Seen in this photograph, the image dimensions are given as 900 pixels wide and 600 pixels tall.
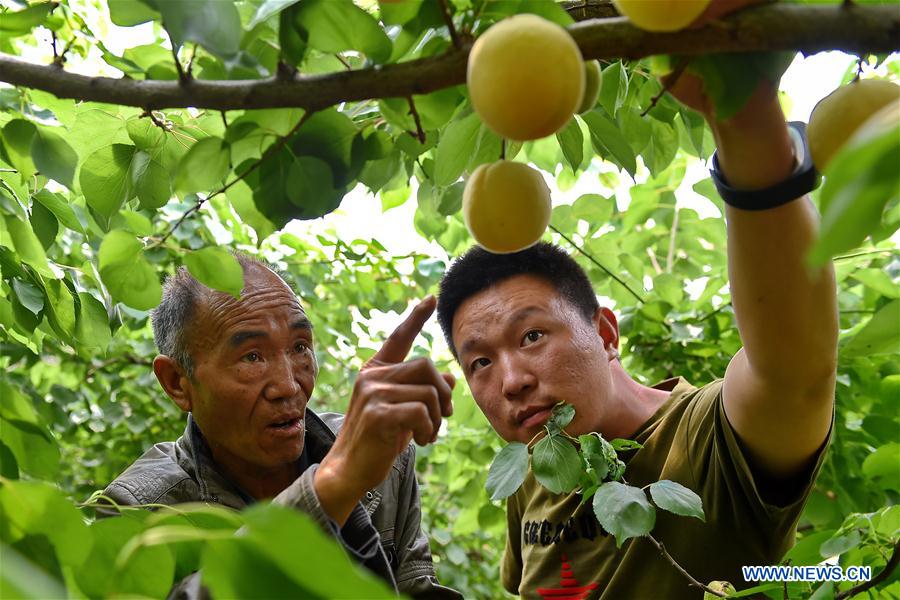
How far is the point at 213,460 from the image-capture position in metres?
1.91

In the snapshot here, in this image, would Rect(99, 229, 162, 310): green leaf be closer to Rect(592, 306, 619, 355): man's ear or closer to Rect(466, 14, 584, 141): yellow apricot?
Rect(466, 14, 584, 141): yellow apricot

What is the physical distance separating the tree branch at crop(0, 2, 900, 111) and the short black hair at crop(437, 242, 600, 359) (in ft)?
3.84

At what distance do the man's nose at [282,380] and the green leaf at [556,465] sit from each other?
0.72 meters

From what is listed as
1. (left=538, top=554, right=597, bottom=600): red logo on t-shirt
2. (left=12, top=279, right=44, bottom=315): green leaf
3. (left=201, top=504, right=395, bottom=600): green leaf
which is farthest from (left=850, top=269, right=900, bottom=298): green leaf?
(left=201, top=504, right=395, bottom=600): green leaf

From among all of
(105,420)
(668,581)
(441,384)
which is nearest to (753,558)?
(668,581)

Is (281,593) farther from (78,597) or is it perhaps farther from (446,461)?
(446,461)

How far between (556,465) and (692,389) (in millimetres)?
770

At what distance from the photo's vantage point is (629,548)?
1648 mm

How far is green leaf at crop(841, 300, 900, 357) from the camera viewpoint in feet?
2.62

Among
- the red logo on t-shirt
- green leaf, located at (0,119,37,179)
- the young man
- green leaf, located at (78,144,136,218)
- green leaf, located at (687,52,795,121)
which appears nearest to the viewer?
green leaf, located at (687,52,795,121)

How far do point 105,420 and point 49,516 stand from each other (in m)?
3.48

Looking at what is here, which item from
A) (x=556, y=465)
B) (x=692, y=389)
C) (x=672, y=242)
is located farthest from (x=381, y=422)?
(x=672, y=242)

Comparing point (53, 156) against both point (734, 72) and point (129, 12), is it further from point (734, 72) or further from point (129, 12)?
point (734, 72)

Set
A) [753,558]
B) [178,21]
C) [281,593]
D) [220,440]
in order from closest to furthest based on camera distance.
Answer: [281,593]
[178,21]
[753,558]
[220,440]
